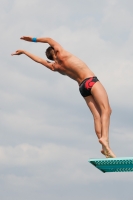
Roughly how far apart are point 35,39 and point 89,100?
257cm

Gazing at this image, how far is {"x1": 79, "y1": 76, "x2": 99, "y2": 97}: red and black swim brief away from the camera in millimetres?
13688

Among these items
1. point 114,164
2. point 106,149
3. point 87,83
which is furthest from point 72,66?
point 114,164

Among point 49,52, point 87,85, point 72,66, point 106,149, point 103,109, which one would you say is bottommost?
point 106,149

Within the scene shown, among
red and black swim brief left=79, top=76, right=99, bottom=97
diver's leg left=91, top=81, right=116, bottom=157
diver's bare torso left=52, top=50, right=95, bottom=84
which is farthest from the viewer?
diver's bare torso left=52, top=50, right=95, bottom=84

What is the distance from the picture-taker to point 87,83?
13672 millimetres

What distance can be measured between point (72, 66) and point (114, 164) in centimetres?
323

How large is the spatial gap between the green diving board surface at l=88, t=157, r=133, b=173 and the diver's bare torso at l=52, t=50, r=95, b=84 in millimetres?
2756

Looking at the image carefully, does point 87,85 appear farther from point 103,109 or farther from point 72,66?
→ point 103,109

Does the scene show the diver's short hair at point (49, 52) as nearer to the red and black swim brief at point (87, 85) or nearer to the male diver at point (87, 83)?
the male diver at point (87, 83)

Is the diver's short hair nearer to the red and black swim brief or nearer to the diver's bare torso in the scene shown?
A: the diver's bare torso

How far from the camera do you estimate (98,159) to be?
12.4 m

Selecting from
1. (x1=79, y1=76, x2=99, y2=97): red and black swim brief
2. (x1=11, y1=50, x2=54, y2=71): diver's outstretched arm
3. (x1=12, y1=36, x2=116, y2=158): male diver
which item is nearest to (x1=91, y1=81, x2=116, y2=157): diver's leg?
(x1=12, y1=36, x2=116, y2=158): male diver

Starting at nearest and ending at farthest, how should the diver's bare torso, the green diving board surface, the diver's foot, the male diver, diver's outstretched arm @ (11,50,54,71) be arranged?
the green diving board surface → the diver's foot → the male diver → the diver's bare torso → diver's outstretched arm @ (11,50,54,71)

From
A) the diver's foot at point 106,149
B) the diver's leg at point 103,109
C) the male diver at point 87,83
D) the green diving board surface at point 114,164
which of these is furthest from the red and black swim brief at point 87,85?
the green diving board surface at point 114,164
